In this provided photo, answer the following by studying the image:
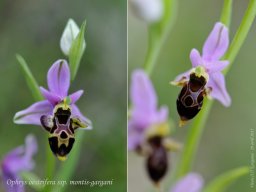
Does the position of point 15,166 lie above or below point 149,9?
below

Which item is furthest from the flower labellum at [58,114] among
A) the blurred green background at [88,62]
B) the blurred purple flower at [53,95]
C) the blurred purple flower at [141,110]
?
the blurred green background at [88,62]

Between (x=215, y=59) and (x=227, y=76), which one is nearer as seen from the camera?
(x=215, y=59)

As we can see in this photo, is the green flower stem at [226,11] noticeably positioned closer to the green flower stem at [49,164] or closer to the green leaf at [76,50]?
the green leaf at [76,50]

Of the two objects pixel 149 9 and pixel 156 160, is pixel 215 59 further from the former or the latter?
pixel 156 160

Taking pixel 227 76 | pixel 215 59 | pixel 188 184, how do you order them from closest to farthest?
pixel 215 59, pixel 188 184, pixel 227 76

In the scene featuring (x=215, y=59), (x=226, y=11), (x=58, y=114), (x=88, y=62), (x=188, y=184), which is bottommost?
(x=188, y=184)

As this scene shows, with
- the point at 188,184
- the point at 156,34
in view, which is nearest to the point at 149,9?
the point at 156,34

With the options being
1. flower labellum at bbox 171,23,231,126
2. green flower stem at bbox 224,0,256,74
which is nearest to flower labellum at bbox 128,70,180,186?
flower labellum at bbox 171,23,231,126
